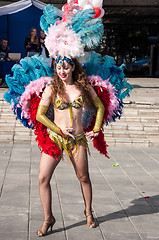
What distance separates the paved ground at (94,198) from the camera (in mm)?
4648

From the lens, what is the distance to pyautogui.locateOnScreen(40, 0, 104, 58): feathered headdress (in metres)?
4.41

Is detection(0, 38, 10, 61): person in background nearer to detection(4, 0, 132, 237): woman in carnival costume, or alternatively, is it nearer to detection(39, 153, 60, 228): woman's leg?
detection(4, 0, 132, 237): woman in carnival costume

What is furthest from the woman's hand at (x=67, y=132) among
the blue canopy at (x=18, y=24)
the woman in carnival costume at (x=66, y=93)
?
the blue canopy at (x=18, y=24)

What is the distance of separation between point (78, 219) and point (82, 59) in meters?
1.94

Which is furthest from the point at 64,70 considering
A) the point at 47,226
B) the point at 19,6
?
the point at 19,6

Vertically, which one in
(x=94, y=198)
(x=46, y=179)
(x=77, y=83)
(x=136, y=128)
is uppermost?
(x=77, y=83)

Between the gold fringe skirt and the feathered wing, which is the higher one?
the feathered wing

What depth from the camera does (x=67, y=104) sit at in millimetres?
4492

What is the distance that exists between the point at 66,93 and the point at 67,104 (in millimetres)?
129

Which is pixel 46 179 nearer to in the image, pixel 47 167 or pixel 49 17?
pixel 47 167

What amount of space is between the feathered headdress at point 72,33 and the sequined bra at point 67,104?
0.48m

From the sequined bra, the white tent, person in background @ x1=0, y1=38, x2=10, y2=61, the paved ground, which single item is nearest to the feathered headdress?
the sequined bra

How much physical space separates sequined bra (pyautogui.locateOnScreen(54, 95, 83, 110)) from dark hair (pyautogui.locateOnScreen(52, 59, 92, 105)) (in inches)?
2.0

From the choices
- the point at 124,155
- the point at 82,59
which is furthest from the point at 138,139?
the point at 82,59
